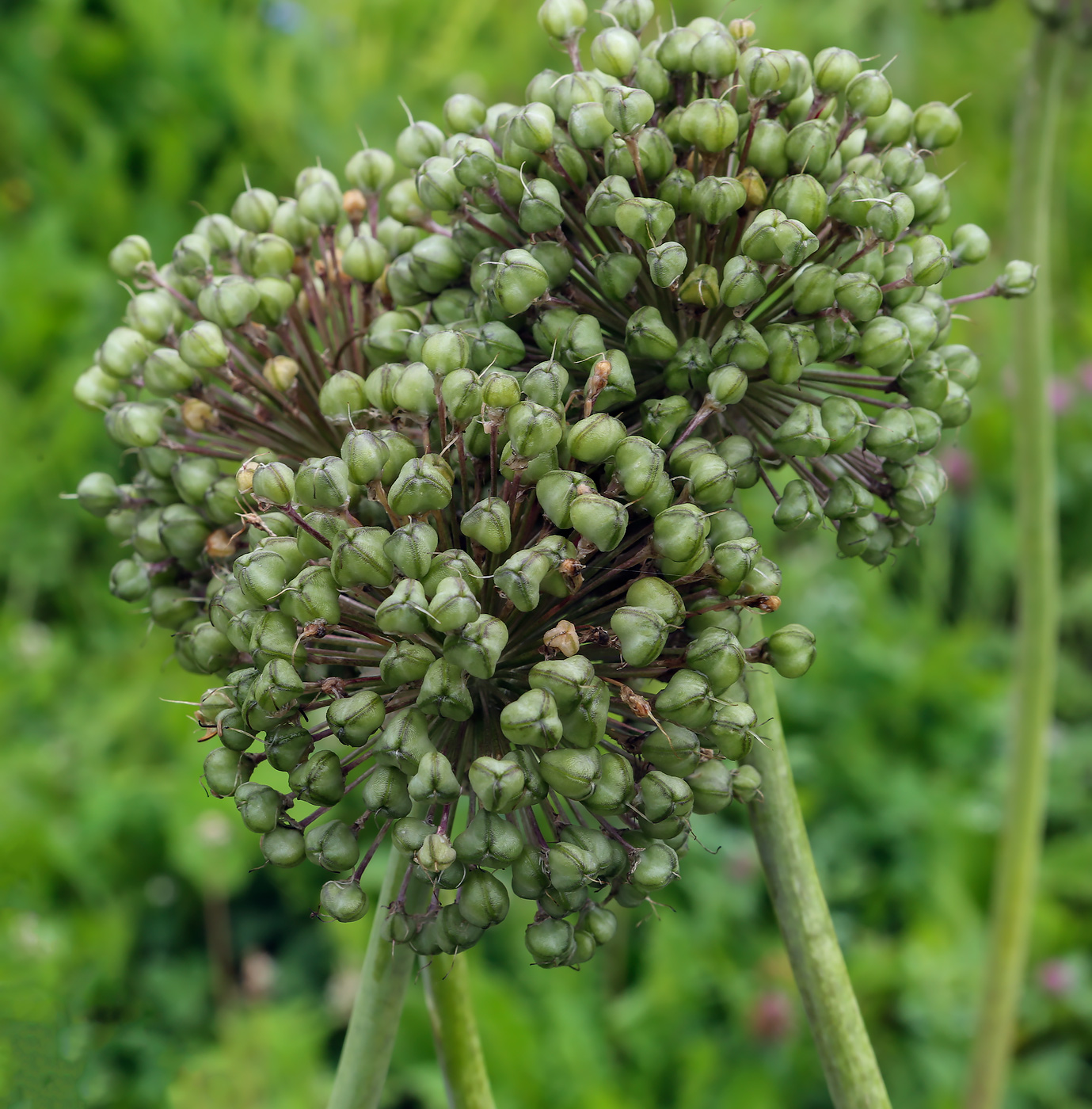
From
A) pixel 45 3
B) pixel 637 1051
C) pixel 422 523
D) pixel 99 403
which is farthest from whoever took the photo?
pixel 45 3

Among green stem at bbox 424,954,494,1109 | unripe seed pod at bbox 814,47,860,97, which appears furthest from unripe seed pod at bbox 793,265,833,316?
green stem at bbox 424,954,494,1109

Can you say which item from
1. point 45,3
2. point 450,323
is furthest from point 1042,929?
point 45,3

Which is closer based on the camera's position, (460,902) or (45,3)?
(460,902)

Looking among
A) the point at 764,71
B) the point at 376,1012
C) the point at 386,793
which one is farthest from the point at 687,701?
the point at 764,71

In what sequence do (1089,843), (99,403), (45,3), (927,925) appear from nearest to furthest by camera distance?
(99,403) < (927,925) < (1089,843) < (45,3)

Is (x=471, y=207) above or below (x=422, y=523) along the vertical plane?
above

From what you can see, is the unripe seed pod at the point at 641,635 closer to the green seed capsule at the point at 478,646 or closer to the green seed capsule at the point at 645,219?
the green seed capsule at the point at 478,646

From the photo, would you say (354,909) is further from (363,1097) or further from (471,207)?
(471,207)

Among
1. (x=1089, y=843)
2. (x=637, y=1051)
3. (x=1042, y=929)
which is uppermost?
(x=1089, y=843)
